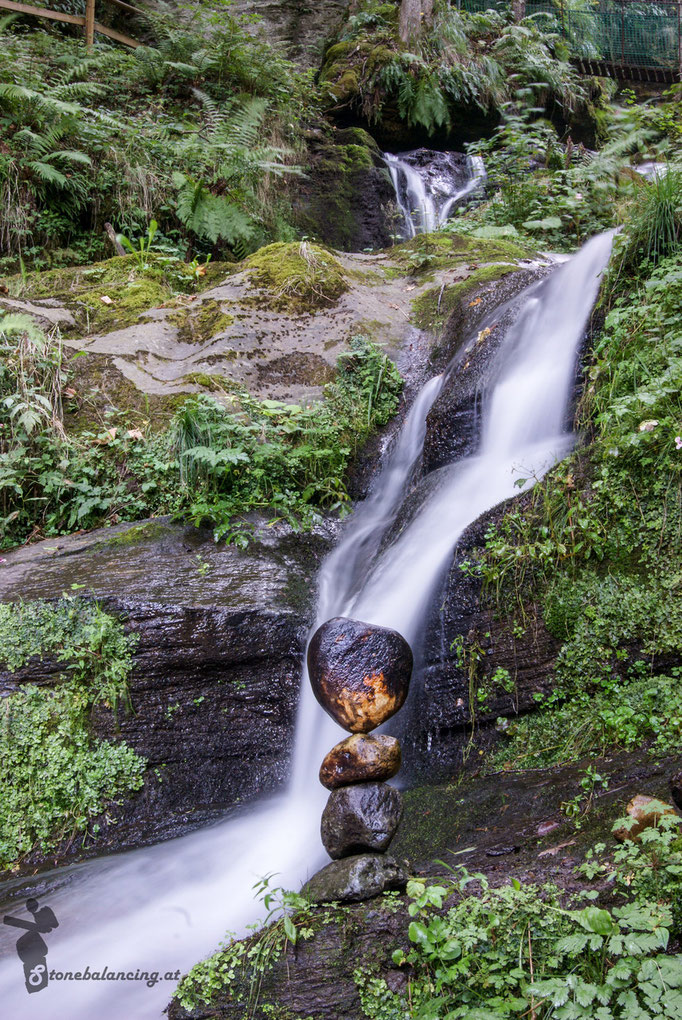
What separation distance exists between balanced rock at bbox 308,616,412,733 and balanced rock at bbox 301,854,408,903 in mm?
811

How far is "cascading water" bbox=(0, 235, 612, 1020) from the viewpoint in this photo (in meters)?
2.70

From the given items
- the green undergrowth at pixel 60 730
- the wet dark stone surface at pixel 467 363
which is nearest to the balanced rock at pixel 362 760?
the green undergrowth at pixel 60 730

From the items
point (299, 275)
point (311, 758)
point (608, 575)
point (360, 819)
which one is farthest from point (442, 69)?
point (360, 819)

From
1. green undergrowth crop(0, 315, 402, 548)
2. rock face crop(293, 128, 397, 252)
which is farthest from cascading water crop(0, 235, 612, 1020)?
rock face crop(293, 128, 397, 252)

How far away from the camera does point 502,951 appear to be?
205 centimetres

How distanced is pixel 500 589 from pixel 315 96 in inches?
403

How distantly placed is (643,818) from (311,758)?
1839mm

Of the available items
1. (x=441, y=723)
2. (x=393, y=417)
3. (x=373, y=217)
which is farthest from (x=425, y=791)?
(x=373, y=217)

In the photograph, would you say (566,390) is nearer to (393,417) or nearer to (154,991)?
(393,417)

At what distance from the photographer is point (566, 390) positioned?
4867 mm

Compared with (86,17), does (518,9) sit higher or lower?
higher

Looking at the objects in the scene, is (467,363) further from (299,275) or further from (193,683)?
(193,683)
